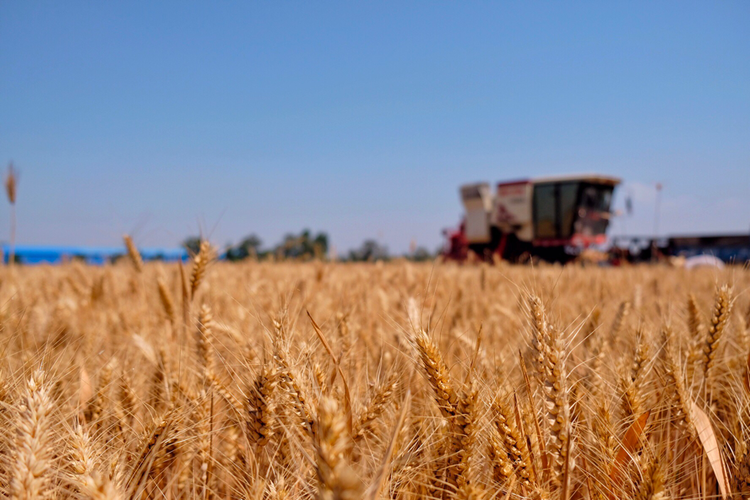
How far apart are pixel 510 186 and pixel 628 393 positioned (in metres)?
15.1

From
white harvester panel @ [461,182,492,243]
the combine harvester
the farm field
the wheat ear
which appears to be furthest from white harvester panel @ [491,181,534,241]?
the wheat ear

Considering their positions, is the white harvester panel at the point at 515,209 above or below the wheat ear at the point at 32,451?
above

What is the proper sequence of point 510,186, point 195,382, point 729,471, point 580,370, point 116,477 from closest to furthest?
point 116,477, point 729,471, point 195,382, point 580,370, point 510,186

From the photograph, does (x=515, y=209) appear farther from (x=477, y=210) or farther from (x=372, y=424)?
(x=372, y=424)

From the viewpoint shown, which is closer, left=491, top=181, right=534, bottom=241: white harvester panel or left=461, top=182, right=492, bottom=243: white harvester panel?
left=491, top=181, right=534, bottom=241: white harvester panel

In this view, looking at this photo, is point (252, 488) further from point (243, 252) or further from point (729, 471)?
point (243, 252)

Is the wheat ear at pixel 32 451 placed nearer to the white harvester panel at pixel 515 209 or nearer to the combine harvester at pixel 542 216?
the combine harvester at pixel 542 216

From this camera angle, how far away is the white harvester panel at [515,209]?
14.7m

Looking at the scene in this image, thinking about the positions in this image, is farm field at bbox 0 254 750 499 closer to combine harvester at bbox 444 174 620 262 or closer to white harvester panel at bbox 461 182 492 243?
combine harvester at bbox 444 174 620 262

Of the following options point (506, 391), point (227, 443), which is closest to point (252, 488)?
point (227, 443)

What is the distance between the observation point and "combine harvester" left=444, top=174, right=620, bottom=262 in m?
13.7

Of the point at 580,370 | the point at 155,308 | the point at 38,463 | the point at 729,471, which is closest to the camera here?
the point at 38,463

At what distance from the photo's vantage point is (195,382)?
117 cm

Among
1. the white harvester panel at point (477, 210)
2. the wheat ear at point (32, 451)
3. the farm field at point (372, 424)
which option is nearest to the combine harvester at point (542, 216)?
the white harvester panel at point (477, 210)
